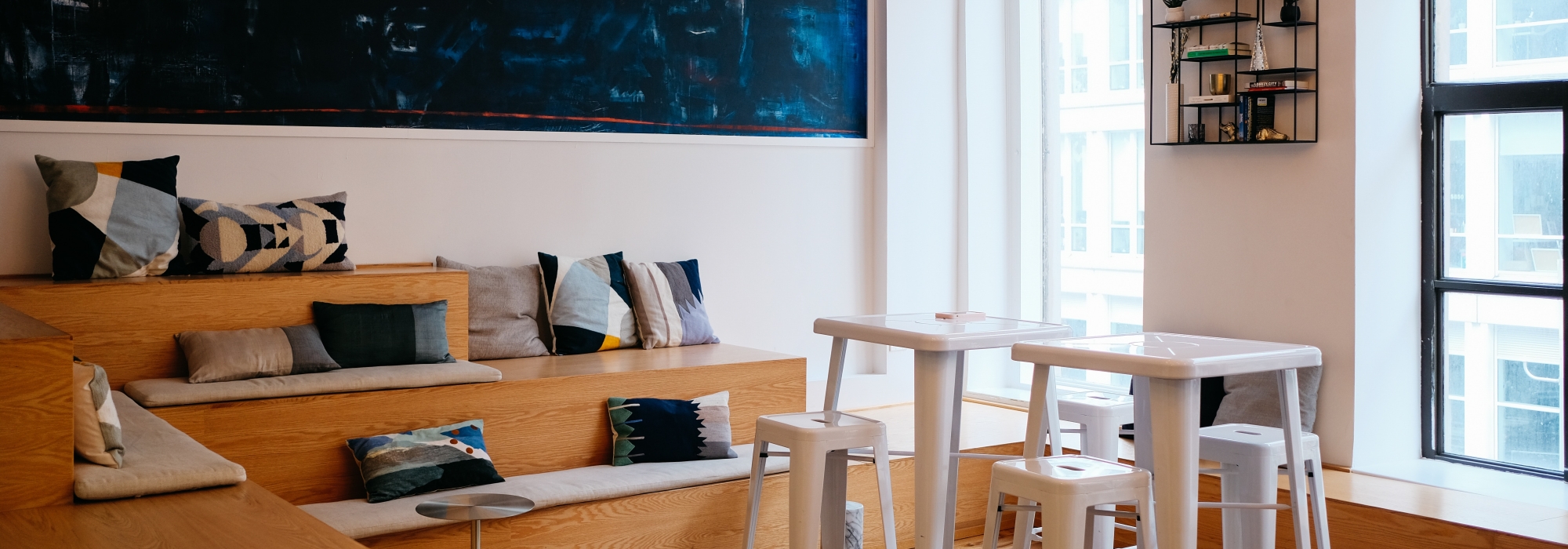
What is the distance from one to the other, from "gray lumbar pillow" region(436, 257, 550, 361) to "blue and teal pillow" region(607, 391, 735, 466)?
1.90ft

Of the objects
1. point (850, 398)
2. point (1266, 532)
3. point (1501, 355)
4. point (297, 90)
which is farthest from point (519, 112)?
point (1501, 355)

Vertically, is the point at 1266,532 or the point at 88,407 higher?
the point at 88,407

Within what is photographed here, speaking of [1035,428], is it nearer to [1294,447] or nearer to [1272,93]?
[1294,447]

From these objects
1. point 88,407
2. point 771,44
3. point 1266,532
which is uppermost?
point 771,44

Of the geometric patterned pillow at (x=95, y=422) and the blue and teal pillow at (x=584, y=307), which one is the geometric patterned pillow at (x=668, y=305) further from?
the geometric patterned pillow at (x=95, y=422)

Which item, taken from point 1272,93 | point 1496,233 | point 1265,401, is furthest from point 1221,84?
point 1265,401

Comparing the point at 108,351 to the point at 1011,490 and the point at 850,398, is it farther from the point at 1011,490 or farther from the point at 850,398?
the point at 850,398

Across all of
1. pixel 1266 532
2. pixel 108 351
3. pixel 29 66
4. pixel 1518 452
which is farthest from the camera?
pixel 1518 452

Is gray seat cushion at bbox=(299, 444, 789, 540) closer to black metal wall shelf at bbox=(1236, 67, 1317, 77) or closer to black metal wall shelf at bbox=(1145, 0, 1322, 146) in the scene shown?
black metal wall shelf at bbox=(1145, 0, 1322, 146)

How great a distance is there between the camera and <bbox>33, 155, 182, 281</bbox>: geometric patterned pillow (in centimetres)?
354

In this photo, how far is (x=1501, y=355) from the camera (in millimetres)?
4211

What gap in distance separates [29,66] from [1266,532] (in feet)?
12.7

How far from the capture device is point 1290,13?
4.27m

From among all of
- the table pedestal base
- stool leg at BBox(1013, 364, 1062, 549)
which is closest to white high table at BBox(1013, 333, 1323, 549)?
stool leg at BBox(1013, 364, 1062, 549)
